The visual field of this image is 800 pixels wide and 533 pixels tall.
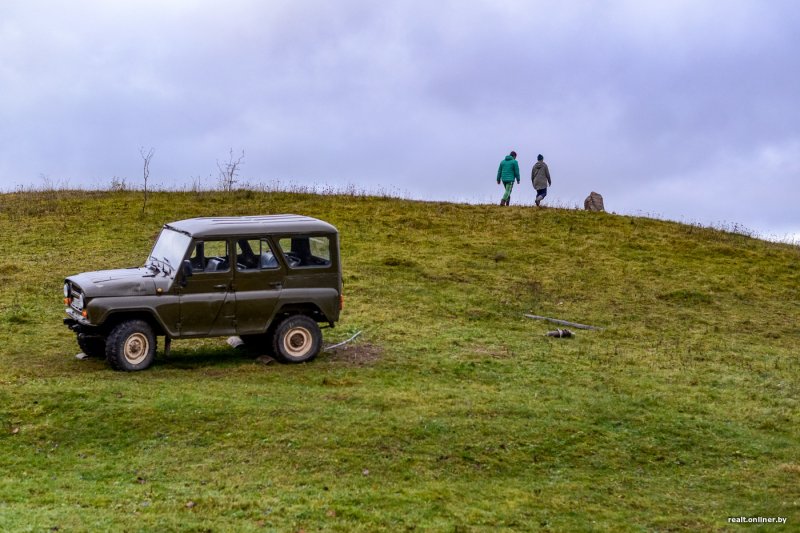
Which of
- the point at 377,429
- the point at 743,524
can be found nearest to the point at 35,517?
the point at 377,429

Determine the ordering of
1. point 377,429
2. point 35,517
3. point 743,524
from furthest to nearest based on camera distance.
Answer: point 377,429
point 743,524
point 35,517

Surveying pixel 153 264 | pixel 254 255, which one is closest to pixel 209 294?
pixel 254 255

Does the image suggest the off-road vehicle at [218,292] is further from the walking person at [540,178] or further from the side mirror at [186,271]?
the walking person at [540,178]

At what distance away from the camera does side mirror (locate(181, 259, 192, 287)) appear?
1593cm

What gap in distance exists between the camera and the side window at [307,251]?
667 inches


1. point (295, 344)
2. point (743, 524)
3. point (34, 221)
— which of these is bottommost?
point (743, 524)

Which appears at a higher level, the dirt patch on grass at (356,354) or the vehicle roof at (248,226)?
the vehicle roof at (248,226)

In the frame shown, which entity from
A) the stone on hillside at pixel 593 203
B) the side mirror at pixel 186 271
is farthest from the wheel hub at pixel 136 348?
the stone on hillside at pixel 593 203

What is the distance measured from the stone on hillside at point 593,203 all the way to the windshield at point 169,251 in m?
24.4

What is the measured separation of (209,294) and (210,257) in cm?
66

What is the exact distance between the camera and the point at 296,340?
1714 cm

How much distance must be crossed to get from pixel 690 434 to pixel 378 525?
6107mm

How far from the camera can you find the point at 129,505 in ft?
34.9

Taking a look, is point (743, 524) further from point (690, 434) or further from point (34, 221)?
point (34, 221)
